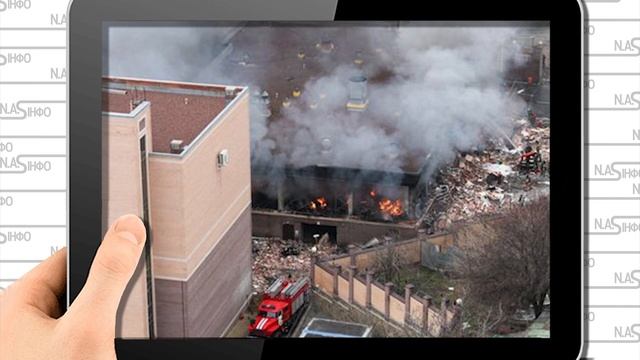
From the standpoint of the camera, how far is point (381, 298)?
5.21 ft

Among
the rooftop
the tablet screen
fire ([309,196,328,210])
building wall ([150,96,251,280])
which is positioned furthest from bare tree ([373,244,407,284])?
the rooftop

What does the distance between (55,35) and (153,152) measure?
394 mm

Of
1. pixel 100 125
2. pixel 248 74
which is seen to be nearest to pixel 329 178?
pixel 248 74

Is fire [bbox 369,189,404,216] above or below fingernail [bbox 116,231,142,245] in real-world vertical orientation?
above

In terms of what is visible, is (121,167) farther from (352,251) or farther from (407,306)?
(407,306)

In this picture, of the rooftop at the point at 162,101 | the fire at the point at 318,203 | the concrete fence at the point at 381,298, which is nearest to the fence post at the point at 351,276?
the concrete fence at the point at 381,298

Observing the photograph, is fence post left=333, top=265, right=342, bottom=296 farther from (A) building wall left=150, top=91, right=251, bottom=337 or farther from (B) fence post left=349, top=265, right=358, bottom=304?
(A) building wall left=150, top=91, right=251, bottom=337

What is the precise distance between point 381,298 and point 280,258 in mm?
162

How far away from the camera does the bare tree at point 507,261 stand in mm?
1597

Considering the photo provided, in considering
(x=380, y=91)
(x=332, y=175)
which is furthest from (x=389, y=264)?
(x=380, y=91)

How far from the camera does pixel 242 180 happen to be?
62.5 inches

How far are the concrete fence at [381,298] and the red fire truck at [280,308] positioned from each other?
0.03 meters

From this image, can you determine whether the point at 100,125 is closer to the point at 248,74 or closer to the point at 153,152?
the point at 153,152

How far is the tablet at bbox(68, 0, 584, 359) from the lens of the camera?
1570 mm
